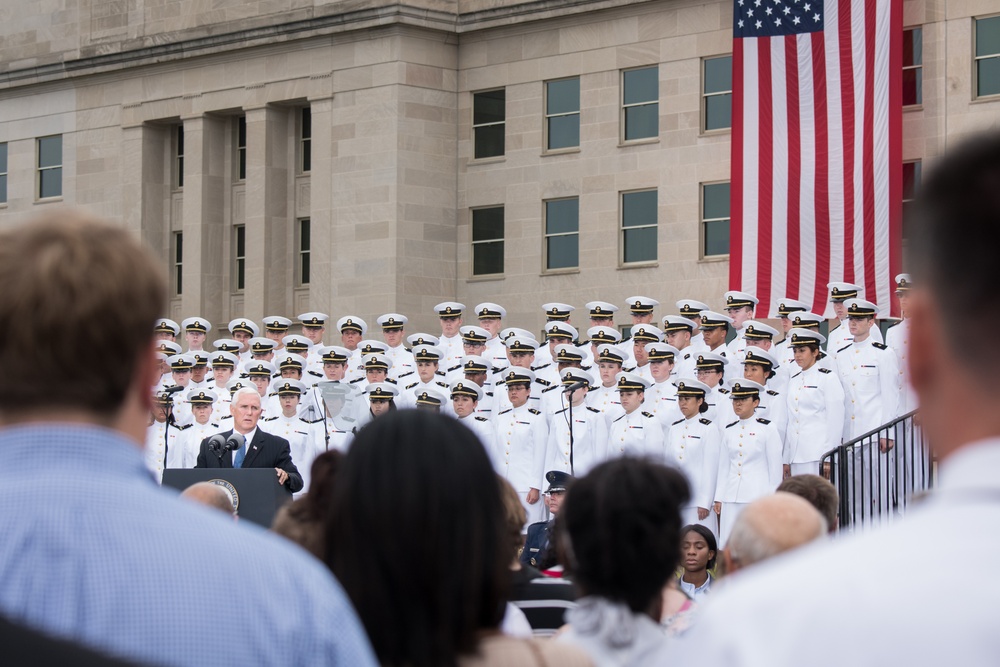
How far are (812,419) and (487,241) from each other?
17.9 meters

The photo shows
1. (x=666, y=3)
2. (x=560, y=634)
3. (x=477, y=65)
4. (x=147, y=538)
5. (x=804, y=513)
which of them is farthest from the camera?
(x=477, y=65)

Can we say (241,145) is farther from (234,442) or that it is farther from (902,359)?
(234,442)

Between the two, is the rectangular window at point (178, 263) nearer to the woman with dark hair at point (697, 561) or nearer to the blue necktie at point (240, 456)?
the blue necktie at point (240, 456)

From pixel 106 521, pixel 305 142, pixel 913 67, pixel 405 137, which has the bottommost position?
pixel 106 521

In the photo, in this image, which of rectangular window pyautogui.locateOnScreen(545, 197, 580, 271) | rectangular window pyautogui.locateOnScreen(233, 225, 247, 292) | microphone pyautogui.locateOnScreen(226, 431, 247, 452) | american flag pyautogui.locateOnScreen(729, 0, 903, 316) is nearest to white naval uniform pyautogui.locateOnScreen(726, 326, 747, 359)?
microphone pyautogui.locateOnScreen(226, 431, 247, 452)

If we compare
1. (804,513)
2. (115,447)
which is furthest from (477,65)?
(115,447)

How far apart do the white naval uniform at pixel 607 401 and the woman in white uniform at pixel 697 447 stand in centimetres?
105

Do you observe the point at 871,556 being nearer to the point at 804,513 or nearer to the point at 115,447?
the point at 115,447

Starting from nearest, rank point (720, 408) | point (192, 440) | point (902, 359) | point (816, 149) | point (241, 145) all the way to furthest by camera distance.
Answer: point (720, 408) < point (902, 359) < point (192, 440) < point (816, 149) < point (241, 145)

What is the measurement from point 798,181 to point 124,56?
17.5 metres

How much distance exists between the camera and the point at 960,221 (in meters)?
1.86

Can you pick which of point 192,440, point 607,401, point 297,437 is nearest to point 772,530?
point 607,401

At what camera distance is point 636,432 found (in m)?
17.5

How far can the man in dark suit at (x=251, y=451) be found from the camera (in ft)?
49.3
